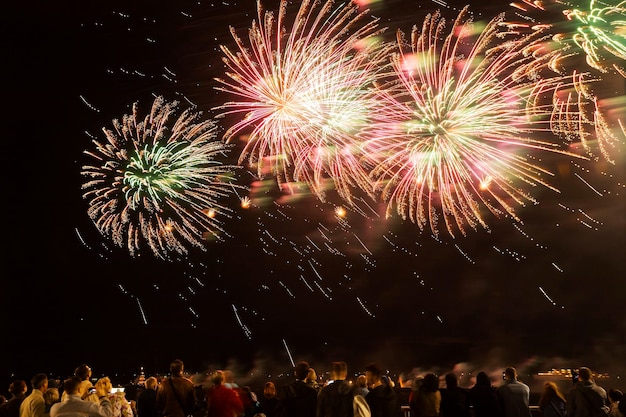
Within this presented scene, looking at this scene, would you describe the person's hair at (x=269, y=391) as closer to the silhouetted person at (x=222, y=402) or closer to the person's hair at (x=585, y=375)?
the silhouetted person at (x=222, y=402)

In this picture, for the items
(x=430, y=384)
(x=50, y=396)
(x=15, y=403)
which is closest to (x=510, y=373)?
(x=430, y=384)

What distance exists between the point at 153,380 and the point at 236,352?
215 ft

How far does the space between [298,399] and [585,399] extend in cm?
357

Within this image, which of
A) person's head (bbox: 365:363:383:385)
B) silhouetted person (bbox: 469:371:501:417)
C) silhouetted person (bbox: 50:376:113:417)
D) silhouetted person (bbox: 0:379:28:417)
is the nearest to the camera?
silhouetted person (bbox: 50:376:113:417)

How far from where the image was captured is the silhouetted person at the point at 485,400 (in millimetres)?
7305

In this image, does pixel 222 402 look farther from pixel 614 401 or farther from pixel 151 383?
pixel 614 401

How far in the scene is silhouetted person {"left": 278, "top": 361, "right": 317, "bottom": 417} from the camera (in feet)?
21.3

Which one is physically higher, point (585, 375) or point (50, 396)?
point (585, 375)

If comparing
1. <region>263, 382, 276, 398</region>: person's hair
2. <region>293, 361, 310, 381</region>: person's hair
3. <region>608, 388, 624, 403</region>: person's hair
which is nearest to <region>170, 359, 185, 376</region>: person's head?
<region>293, 361, 310, 381</region>: person's hair

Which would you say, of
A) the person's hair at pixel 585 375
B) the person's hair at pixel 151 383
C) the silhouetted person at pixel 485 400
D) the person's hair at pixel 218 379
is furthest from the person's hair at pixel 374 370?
the person's hair at pixel 151 383

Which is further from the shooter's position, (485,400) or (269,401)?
(269,401)

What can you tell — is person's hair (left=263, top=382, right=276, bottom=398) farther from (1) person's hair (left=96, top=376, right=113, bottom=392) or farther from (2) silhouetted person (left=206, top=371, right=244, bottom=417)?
(1) person's hair (left=96, top=376, right=113, bottom=392)

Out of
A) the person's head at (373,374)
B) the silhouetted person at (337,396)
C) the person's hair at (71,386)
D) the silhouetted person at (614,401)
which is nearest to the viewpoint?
the person's hair at (71,386)

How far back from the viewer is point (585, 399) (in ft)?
24.9
